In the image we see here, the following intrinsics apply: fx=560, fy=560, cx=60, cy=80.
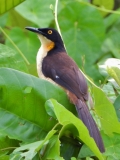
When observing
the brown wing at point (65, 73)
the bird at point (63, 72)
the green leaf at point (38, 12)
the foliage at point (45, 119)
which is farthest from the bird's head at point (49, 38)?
the foliage at point (45, 119)

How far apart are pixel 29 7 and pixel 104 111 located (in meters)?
2.20

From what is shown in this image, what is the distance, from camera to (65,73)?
2.63 metres

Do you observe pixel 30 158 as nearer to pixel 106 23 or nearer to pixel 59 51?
pixel 59 51

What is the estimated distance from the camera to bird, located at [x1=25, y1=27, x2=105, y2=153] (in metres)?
1.98

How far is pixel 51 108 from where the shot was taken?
5.14ft

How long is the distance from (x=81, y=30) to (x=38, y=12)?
1.10 feet

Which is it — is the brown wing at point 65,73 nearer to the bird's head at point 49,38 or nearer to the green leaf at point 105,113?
the bird's head at point 49,38

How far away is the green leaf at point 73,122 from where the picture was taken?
152 cm

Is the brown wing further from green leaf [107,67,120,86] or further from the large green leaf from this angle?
the large green leaf

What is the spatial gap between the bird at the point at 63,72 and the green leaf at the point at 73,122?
18 cm

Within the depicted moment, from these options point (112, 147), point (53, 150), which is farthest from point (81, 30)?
point (53, 150)

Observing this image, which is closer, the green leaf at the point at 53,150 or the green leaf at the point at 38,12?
the green leaf at the point at 53,150

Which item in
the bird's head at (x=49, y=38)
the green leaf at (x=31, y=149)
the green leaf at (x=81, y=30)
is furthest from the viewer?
the green leaf at (x=81, y=30)

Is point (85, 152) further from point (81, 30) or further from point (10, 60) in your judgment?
point (81, 30)
